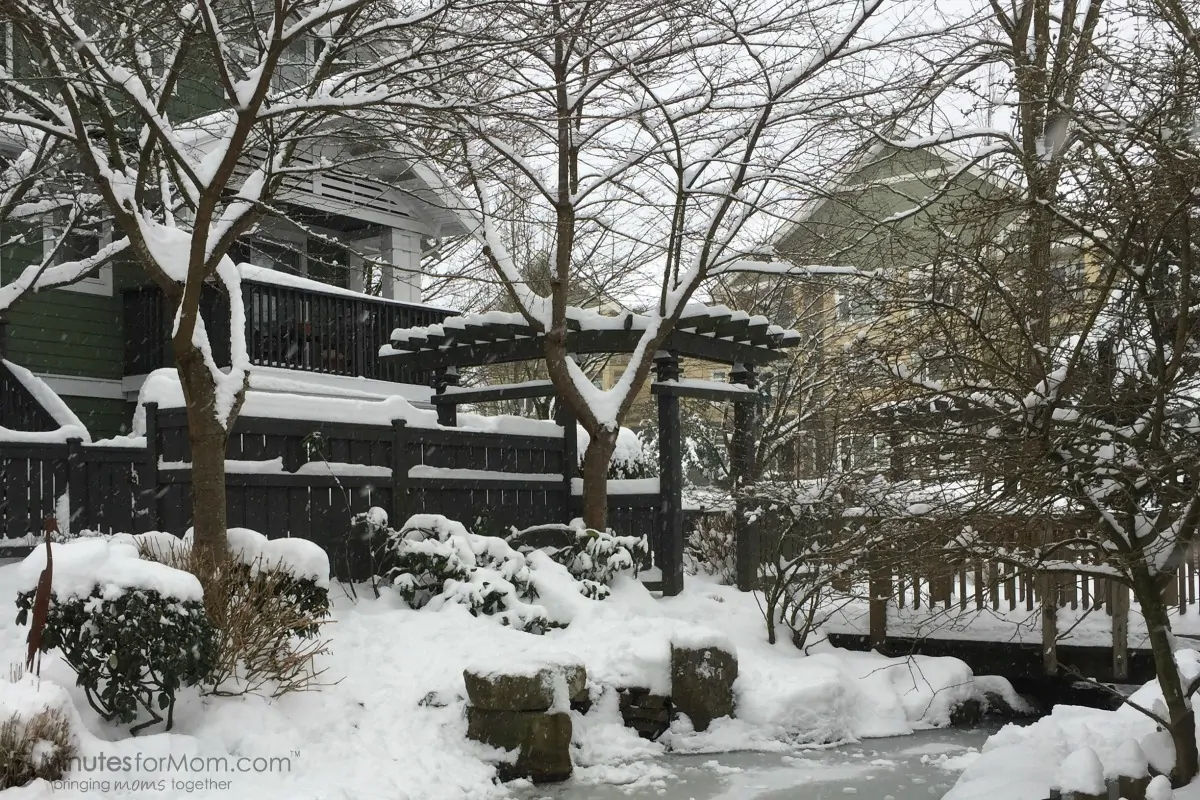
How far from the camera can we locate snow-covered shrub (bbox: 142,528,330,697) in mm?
6676

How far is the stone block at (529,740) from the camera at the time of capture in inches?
285

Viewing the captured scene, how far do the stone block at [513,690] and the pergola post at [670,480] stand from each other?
14.4 feet

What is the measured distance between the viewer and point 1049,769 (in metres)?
5.88

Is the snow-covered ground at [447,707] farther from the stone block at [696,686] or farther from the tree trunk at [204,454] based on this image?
the tree trunk at [204,454]

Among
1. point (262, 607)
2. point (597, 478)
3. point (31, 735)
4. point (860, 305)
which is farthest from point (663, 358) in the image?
point (31, 735)

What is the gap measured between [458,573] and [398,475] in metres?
1.42

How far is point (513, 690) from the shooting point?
7.29 meters

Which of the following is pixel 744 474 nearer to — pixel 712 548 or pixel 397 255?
pixel 712 548

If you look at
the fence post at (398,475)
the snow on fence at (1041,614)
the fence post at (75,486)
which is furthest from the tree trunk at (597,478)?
the fence post at (75,486)

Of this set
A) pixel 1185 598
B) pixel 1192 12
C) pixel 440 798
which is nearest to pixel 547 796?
pixel 440 798

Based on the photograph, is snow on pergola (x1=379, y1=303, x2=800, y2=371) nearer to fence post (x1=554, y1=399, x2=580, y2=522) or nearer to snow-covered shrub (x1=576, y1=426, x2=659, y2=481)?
fence post (x1=554, y1=399, x2=580, y2=522)

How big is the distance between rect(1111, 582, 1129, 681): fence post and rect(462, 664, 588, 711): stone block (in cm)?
511

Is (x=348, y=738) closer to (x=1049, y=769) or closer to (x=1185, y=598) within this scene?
(x=1049, y=769)

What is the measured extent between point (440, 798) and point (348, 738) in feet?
2.49
